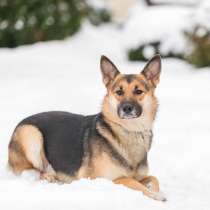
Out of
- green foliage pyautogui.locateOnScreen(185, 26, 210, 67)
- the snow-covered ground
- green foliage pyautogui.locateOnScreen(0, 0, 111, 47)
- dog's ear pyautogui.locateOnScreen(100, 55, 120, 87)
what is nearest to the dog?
dog's ear pyautogui.locateOnScreen(100, 55, 120, 87)

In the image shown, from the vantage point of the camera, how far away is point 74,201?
21.9 feet

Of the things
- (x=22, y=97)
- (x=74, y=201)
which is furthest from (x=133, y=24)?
(x=74, y=201)

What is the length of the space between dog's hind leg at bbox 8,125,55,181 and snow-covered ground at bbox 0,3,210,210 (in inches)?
4.8

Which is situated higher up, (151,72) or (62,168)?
(151,72)

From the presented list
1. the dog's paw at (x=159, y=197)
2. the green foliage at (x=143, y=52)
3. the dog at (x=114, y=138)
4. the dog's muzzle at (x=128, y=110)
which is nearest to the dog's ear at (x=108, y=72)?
the dog at (x=114, y=138)

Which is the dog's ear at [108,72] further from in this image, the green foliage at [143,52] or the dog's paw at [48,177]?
the green foliage at [143,52]

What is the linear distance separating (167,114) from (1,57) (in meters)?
7.64

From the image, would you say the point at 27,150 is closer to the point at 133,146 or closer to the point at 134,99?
the point at 133,146

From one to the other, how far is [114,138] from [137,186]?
21.8 inches

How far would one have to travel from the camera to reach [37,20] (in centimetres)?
2189

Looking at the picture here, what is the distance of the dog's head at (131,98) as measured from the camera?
7.41 metres

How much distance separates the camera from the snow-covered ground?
6852 millimetres

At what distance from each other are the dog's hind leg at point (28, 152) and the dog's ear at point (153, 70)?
1279 mm

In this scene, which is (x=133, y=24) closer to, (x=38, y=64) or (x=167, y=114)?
(x=38, y=64)
